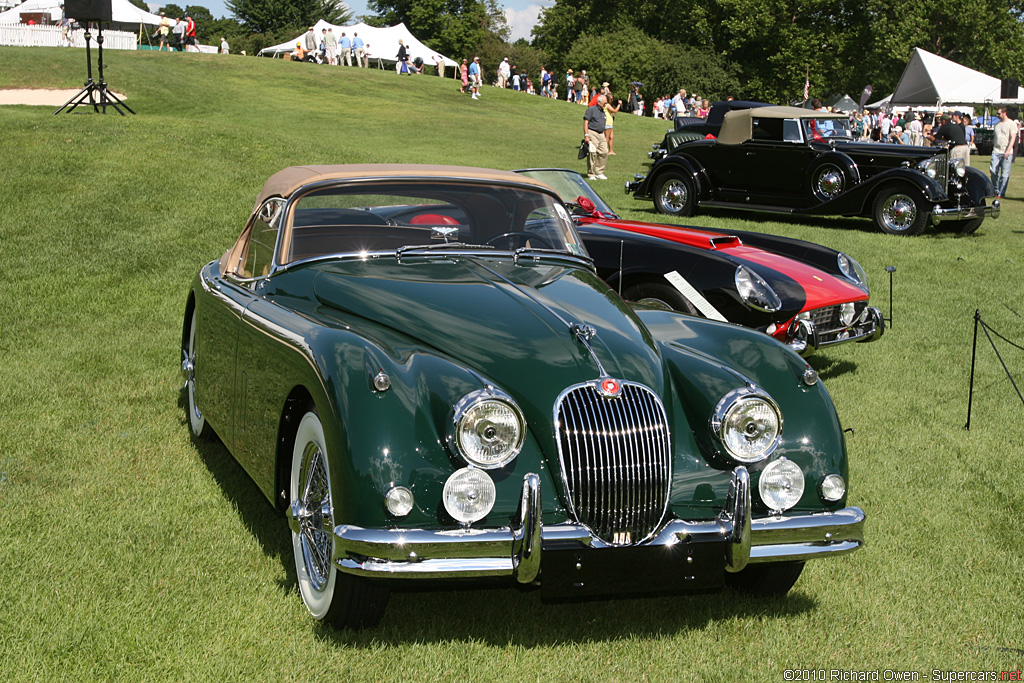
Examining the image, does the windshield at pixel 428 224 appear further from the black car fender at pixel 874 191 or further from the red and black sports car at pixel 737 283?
the black car fender at pixel 874 191

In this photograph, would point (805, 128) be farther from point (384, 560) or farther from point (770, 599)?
point (384, 560)

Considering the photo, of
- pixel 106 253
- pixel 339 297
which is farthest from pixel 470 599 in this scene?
pixel 106 253

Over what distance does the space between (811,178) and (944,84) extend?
26.0 meters

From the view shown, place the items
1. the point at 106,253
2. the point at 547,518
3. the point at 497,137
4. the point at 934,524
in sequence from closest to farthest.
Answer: the point at 547,518 < the point at 934,524 < the point at 106,253 < the point at 497,137

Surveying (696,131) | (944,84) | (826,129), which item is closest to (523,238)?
(826,129)

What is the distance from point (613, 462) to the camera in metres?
3.47

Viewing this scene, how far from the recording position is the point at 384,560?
124 inches

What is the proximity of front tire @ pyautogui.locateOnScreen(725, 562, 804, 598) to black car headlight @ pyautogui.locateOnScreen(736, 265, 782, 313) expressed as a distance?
3462 mm

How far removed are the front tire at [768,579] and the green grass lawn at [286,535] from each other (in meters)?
0.07

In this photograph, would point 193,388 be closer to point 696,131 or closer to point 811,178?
point 811,178

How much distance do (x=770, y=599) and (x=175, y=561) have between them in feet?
8.33

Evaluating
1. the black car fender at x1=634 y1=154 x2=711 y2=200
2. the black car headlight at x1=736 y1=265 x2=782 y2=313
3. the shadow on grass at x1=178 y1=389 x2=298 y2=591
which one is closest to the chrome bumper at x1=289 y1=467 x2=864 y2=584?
the shadow on grass at x1=178 y1=389 x2=298 y2=591

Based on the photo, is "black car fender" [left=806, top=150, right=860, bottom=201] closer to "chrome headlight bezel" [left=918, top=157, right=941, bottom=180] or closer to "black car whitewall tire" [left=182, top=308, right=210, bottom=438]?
"chrome headlight bezel" [left=918, top=157, right=941, bottom=180]

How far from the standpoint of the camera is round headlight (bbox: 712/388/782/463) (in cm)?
368
